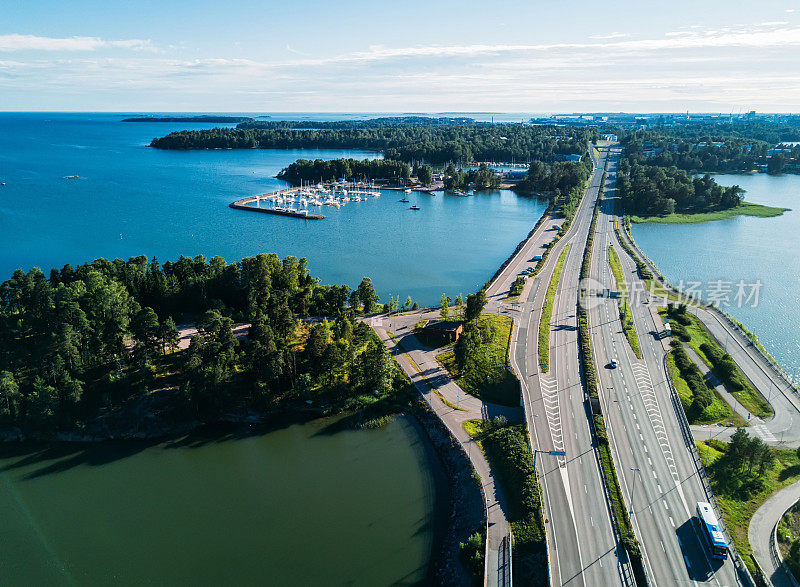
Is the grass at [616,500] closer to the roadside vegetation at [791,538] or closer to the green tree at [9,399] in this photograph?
the roadside vegetation at [791,538]

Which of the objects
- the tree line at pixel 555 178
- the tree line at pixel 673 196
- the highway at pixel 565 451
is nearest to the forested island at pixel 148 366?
the highway at pixel 565 451

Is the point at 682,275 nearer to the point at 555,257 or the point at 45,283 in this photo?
the point at 555,257

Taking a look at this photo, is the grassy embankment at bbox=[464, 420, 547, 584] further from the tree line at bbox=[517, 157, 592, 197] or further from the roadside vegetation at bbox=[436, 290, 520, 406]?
the tree line at bbox=[517, 157, 592, 197]

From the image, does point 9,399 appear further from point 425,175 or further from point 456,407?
point 425,175

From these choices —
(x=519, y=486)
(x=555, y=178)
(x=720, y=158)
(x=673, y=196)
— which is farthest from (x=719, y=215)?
(x=519, y=486)

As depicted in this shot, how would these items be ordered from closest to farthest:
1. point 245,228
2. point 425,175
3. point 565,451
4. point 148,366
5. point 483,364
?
1. point 565,451
2. point 148,366
3. point 483,364
4. point 245,228
5. point 425,175
